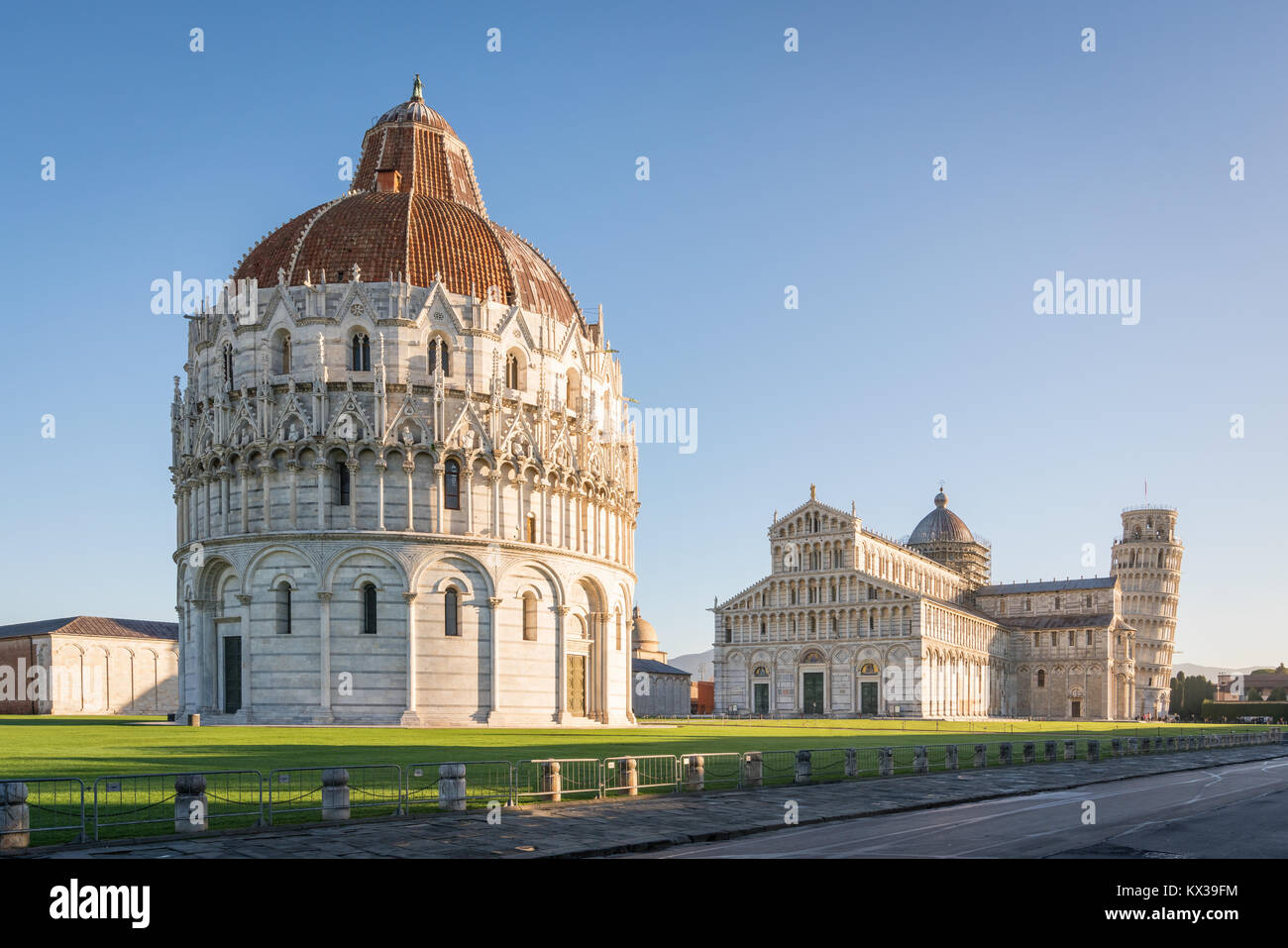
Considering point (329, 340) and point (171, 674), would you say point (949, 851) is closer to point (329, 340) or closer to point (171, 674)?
point (329, 340)

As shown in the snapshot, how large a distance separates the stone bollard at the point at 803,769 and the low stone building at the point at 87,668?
2802 inches

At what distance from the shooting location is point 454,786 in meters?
19.5

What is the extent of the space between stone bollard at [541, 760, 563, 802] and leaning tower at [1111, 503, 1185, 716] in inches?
5940

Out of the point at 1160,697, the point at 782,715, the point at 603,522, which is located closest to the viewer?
the point at 603,522

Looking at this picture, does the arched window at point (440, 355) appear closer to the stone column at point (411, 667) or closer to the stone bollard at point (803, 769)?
the stone column at point (411, 667)

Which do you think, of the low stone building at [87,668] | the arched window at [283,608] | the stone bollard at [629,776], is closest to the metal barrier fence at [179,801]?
the stone bollard at [629,776]

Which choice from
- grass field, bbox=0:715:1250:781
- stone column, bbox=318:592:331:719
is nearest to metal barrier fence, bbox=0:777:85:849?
grass field, bbox=0:715:1250:781

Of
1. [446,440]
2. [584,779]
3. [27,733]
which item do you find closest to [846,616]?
[446,440]

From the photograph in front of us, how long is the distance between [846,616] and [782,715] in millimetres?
12179

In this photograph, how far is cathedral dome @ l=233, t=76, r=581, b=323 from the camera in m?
57.3

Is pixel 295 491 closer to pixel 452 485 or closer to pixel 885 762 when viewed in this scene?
pixel 452 485

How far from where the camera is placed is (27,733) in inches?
1731

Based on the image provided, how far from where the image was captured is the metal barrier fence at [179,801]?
16.3 metres

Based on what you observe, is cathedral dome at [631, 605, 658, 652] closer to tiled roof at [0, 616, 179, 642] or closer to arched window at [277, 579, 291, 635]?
tiled roof at [0, 616, 179, 642]
